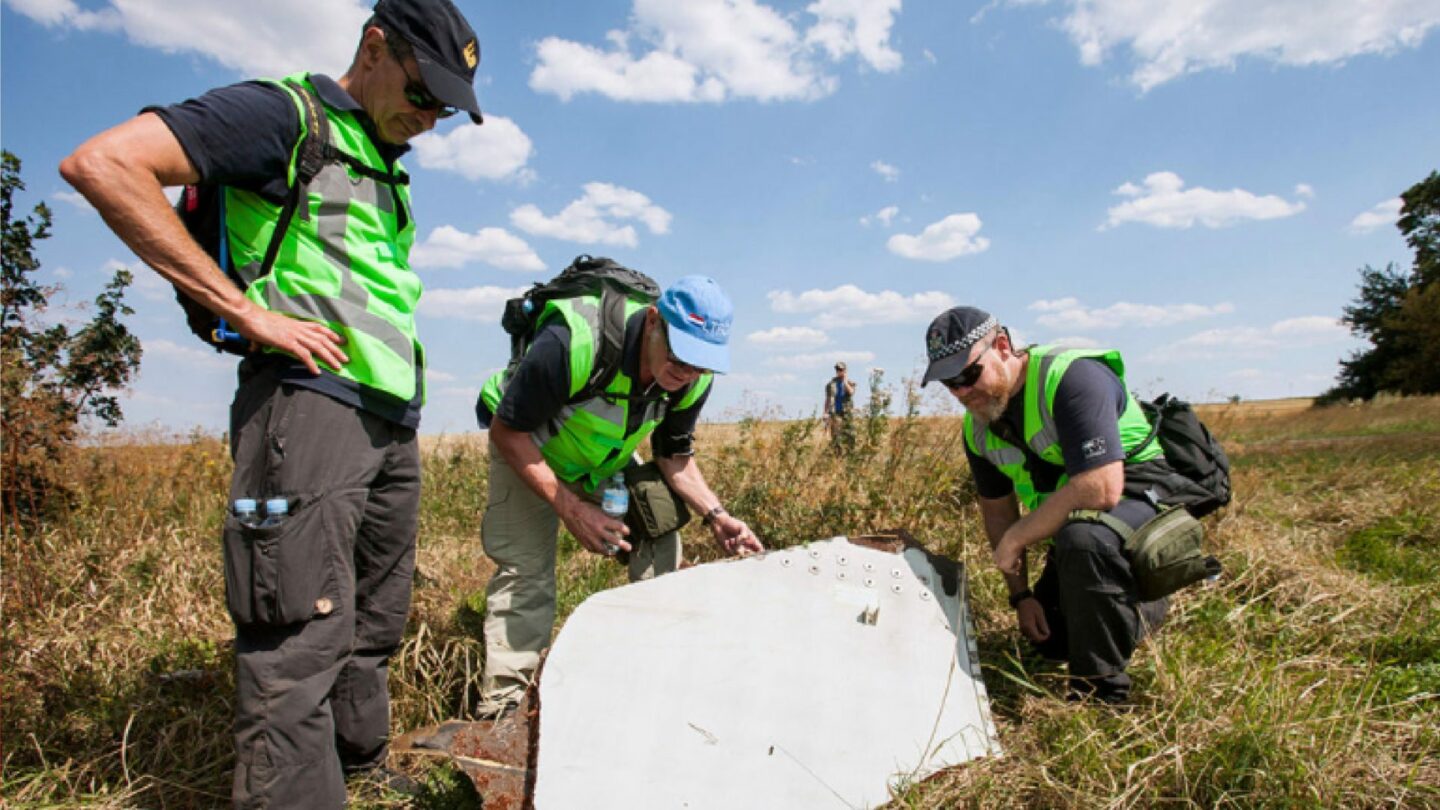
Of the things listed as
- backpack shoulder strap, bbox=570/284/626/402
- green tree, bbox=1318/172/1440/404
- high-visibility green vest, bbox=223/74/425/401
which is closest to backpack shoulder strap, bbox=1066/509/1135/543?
backpack shoulder strap, bbox=570/284/626/402

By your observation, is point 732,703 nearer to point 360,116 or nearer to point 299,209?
point 299,209

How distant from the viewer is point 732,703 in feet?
7.00

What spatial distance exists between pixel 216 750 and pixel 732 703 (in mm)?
1828

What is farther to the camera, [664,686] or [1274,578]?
[1274,578]

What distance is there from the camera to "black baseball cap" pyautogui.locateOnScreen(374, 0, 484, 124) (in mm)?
1984

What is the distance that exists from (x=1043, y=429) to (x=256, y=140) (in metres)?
2.60

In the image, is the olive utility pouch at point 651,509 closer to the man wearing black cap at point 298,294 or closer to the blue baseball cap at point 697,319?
the blue baseball cap at point 697,319

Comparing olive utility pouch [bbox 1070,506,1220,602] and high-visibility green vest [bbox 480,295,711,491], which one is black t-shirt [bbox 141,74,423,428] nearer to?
high-visibility green vest [bbox 480,295,711,491]

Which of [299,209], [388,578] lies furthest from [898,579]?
[299,209]

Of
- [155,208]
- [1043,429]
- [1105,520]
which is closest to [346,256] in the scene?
[155,208]

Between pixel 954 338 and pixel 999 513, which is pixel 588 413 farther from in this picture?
pixel 999 513

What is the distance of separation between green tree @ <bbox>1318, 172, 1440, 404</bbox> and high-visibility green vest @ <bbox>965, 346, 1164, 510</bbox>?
2777cm

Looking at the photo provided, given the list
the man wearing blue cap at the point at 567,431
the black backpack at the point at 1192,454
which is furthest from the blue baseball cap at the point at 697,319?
the black backpack at the point at 1192,454

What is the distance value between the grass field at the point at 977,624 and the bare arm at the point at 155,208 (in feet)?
4.90
